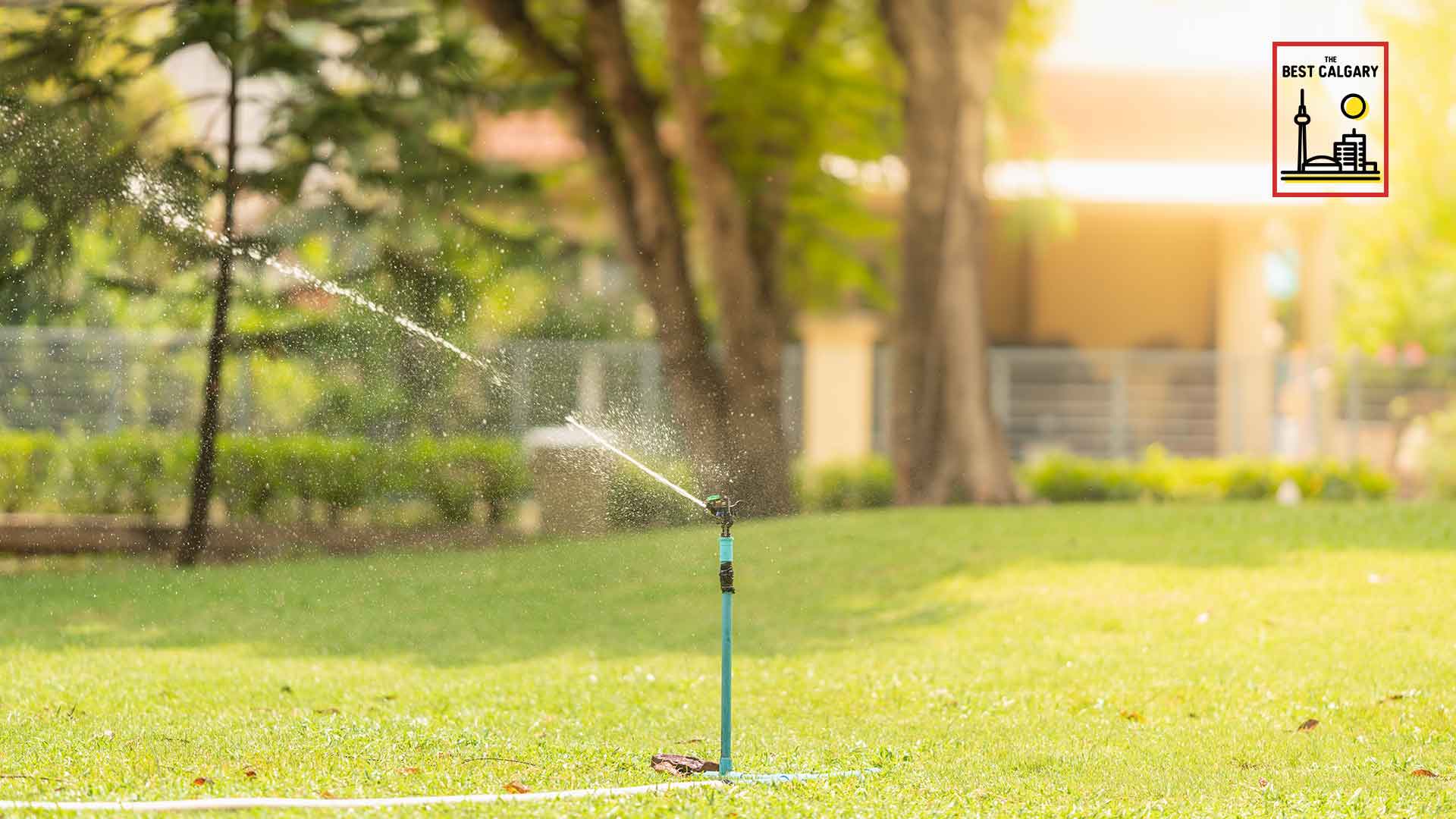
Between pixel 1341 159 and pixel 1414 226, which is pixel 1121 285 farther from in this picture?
pixel 1341 159

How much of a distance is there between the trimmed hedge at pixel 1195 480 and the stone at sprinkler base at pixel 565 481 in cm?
422

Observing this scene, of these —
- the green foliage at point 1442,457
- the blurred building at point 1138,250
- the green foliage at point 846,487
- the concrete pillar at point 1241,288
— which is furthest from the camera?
the concrete pillar at point 1241,288

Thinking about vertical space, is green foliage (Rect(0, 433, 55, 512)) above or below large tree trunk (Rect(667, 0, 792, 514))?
below

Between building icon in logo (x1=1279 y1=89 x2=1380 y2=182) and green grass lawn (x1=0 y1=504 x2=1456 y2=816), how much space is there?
Answer: 7.59 ft

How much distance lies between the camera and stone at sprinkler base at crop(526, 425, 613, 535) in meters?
13.5

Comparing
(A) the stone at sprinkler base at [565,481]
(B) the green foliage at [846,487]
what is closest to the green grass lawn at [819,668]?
(A) the stone at sprinkler base at [565,481]

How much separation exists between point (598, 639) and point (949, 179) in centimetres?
575

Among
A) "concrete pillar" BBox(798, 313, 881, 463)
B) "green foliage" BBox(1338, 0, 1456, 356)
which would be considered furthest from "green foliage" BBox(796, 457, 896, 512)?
"green foliage" BBox(1338, 0, 1456, 356)

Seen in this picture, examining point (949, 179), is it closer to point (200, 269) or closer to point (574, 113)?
point (574, 113)

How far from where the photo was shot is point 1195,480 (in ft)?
53.5

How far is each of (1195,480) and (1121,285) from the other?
26.6 feet

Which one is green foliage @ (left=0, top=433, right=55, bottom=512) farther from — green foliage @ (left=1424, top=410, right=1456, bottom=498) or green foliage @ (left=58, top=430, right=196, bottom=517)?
green foliage @ (left=1424, top=410, right=1456, bottom=498)

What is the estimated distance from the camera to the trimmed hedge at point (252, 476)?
1401 centimetres

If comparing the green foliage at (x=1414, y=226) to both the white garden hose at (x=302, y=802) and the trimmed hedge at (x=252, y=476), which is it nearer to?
the trimmed hedge at (x=252, y=476)
